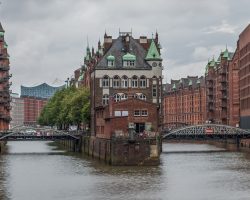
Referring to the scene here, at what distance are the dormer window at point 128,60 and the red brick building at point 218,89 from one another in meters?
60.1

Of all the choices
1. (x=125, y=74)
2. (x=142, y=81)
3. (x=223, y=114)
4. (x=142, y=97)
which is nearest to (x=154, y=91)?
(x=142, y=97)

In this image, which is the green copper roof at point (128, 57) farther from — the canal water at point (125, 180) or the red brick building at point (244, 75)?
the red brick building at point (244, 75)

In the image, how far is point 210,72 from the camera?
193m

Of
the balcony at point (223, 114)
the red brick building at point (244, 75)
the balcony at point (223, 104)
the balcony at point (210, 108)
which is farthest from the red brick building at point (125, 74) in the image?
the balcony at point (210, 108)

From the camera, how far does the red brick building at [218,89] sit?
172m

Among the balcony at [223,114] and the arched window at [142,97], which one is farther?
the balcony at [223,114]

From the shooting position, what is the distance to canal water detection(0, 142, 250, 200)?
55.3 m

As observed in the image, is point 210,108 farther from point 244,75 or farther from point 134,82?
point 134,82

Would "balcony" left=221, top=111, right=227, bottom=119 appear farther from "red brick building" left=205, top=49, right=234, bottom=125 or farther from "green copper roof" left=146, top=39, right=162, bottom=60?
"green copper roof" left=146, top=39, right=162, bottom=60

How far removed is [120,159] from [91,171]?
5.93 meters

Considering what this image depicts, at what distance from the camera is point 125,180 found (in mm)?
65438

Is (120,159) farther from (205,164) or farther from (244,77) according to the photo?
(244,77)

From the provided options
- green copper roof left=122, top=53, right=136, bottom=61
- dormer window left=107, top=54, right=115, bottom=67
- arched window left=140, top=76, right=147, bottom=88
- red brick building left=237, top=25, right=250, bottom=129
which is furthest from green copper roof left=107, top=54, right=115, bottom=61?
red brick building left=237, top=25, right=250, bottom=129

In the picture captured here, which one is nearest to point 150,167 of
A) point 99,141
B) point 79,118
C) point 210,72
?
point 99,141
